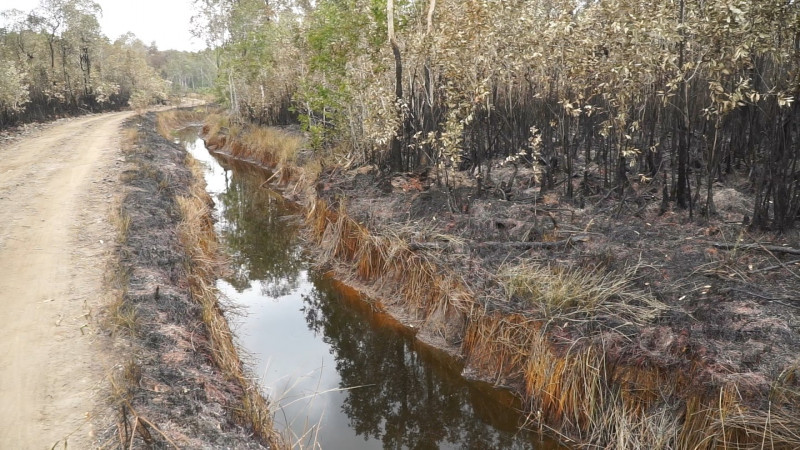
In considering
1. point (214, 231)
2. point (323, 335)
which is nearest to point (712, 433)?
point (323, 335)

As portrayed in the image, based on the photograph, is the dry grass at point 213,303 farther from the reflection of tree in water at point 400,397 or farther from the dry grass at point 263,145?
the dry grass at point 263,145

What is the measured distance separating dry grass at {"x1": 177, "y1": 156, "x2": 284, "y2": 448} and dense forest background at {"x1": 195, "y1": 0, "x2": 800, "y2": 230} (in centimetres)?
399

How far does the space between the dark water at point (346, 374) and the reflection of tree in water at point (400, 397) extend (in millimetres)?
13

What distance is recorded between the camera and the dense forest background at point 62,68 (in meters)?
25.0

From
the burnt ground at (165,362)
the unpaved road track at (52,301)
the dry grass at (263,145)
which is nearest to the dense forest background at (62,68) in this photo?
the dry grass at (263,145)

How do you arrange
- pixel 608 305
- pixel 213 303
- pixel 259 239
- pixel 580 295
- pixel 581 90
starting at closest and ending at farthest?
pixel 608 305
pixel 580 295
pixel 213 303
pixel 581 90
pixel 259 239

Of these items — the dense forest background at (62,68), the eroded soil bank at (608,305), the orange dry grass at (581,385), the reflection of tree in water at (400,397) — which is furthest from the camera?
the dense forest background at (62,68)

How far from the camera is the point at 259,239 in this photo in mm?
13055

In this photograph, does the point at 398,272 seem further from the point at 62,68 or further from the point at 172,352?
the point at 62,68

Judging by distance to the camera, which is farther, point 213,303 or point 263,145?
point 263,145

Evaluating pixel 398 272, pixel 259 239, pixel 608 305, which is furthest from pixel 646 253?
pixel 259 239

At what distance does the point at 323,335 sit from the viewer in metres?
8.60

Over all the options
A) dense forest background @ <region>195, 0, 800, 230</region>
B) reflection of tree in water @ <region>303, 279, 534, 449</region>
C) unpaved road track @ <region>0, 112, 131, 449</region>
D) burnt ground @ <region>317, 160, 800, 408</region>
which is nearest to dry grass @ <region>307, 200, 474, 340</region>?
burnt ground @ <region>317, 160, 800, 408</region>

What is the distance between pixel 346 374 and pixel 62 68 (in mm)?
35670
